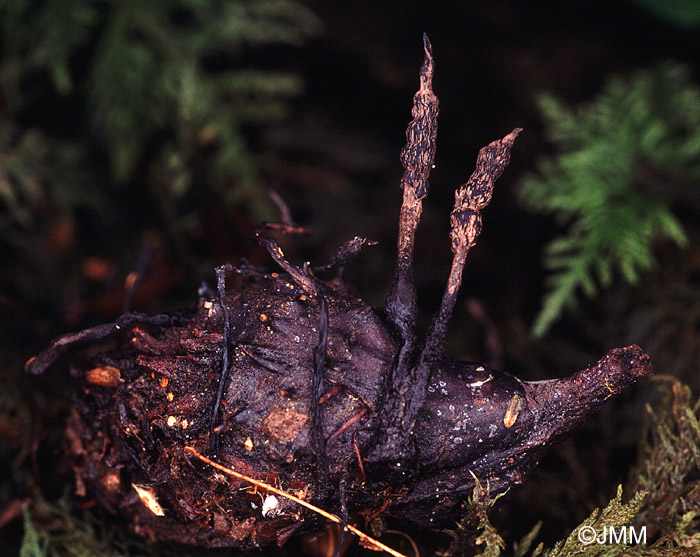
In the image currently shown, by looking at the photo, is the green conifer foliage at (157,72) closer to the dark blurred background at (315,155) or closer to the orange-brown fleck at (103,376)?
the dark blurred background at (315,155)

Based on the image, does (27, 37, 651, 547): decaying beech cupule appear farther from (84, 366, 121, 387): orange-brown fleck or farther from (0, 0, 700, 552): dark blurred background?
(0, 0, 700, 552): dark blurred background

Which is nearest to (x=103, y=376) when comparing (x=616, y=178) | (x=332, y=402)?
(x=332, y=402)

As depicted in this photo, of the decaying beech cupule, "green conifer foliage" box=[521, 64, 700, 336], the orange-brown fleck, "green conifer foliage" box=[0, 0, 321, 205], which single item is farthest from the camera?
"green conifer foliage" box=[0, 0, 321, 205]

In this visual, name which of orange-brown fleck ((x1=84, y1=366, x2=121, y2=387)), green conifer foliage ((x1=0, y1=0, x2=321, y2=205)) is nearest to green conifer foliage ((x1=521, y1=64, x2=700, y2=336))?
green conifer foliage ((x1=0, y1=0, x2=321, y2=205))

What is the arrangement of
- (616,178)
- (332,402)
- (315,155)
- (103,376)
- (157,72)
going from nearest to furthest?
(332,402) → (103,376) → (616,178) → (157,72) → (315,155)

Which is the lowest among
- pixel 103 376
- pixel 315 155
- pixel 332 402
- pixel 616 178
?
pixel 103 376

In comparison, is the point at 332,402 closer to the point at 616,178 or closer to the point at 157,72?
the point at 616,178
